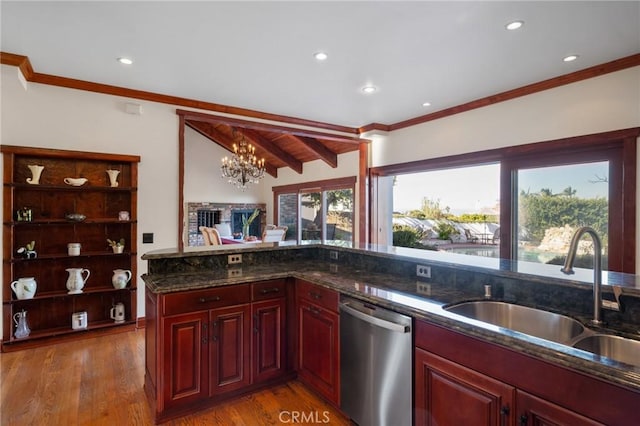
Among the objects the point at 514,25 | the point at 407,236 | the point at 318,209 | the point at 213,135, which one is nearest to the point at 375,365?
the point at 514,25

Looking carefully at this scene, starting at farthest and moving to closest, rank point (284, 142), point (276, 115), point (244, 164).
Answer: point (284, 142)
point (244, 164)
point (276, 115)

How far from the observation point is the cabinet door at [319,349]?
2.24 meters

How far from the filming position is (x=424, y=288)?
2125mm

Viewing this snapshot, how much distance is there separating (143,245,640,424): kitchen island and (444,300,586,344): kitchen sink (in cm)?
6

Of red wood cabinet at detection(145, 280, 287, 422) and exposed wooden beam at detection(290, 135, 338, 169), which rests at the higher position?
exposed wooden beam at detection(290, 135, 338, 169)

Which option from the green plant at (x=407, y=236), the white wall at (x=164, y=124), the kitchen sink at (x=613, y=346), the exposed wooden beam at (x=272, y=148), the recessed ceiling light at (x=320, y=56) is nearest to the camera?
the kitchen sink at (x=613, y=346)

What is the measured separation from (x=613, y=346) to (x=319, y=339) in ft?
5.26

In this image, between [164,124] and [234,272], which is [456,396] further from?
[164,124]

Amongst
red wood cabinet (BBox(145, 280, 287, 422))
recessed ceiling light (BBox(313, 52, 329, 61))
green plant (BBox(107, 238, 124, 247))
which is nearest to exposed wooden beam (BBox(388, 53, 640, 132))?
recessed ceiling light (BBox(313, 52, 329, 61))

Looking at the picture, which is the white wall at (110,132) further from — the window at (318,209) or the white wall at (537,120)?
the window at (318,209)

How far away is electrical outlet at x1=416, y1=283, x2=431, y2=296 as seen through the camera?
79.9 inches

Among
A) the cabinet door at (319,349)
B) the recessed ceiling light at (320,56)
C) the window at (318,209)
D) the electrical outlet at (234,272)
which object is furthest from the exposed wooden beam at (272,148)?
the cabinet door at (319,349)

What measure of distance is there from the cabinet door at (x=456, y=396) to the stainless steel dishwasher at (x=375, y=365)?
2.9 inches

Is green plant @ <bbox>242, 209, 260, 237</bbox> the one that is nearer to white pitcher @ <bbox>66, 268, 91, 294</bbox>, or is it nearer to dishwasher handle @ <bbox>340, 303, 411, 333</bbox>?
white pitcher @ <bbox>66, 268, 91, 294</bbox>
